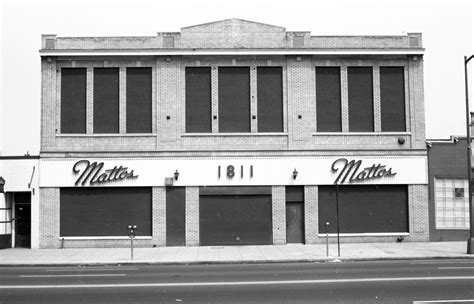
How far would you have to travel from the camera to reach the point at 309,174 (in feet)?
87.7

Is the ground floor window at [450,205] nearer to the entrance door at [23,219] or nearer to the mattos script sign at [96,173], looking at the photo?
the mattos script sign at [96,173]

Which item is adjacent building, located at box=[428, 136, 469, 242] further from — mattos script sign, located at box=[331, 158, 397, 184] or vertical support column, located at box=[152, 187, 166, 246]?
vertical support column, located at box=[152, 187, 166, 246]

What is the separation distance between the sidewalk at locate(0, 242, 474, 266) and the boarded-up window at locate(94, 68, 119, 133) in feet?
19.3

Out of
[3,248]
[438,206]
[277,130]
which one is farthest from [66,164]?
[438,206]

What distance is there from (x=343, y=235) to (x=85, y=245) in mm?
12359

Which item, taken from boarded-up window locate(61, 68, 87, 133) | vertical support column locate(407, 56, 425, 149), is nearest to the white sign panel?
Answer: vertical support column locate(407, 56, 425, 149)

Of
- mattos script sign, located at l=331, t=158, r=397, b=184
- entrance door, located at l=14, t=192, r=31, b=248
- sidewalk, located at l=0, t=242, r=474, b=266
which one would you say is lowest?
sidewalk, located at l=0, t=242, r=474, b=266

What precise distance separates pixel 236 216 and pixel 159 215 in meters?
3.69

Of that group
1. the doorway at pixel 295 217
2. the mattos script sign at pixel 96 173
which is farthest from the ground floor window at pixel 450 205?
the mattos script sign at pixel 96 173

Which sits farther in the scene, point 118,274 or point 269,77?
point 269,77

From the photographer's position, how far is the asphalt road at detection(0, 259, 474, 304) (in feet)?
40.5

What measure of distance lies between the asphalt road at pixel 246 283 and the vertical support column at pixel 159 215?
669cm

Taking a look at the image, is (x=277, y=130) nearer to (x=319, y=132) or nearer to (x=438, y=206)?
(x=319, y=132)

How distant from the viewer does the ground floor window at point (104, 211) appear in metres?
26.5
